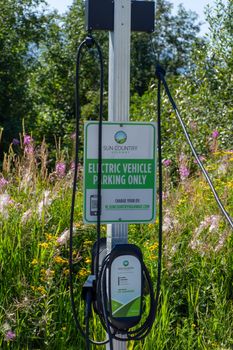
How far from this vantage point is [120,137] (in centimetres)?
250

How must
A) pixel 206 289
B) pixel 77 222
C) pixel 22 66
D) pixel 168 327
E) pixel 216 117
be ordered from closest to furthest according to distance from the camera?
pixel 168 327 < pixel 206 289 < pixel 77 222 < pixel 216 117 < pixel 22 66

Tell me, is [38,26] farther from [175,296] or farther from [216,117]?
[175,296]

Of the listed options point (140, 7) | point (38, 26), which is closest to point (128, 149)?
point (140, 7)

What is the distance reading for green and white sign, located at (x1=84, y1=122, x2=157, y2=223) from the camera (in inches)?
97.8

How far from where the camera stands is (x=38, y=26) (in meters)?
17.2

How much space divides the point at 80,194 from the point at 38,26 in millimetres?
12588

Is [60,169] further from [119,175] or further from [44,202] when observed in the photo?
[119,175]

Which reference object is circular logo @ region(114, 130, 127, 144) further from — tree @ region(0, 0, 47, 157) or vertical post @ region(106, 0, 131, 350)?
tree @ region(0, 0, 47, 157)

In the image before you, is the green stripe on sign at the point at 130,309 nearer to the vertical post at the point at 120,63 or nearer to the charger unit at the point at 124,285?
the charger unit at the point at 124,285

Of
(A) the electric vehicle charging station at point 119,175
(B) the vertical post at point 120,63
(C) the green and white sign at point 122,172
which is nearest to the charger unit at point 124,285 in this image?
(A) the electric vehicle charging station at point 119,175

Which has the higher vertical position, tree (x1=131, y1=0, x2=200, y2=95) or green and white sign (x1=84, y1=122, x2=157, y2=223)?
tree (x1=131, y1=0, x2=200, y2=95)

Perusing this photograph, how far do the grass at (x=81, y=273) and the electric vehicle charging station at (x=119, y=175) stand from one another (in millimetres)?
1019

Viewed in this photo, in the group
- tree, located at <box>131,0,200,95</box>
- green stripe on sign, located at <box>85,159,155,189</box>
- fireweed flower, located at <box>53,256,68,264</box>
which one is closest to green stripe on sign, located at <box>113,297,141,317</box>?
green stripe on sign, located at <box>85,159,155,189</box>

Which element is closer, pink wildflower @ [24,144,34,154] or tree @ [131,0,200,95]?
pink wildflower @ [24,144,34,154]
